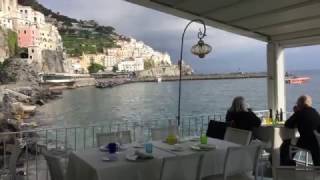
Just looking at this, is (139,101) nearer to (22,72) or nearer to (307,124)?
(22,72)

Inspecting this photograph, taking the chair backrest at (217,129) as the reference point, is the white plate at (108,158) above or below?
below

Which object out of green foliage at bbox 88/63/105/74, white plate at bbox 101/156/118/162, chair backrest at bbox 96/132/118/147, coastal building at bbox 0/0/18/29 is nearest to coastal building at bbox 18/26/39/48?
coastal building at bbox 0/0/18/29

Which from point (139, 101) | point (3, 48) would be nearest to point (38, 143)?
point (3, 48)

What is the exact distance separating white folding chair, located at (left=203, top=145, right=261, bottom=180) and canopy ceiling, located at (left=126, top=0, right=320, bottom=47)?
2.19 meters

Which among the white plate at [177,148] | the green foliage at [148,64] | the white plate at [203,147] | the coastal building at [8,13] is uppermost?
the coastal building at [8,13]

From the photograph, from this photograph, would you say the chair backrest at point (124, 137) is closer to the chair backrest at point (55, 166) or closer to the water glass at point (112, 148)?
the water glass at point (112, 148)

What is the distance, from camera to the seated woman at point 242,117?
4574 mm

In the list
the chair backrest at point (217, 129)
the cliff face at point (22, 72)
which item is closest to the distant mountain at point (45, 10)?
the cliff face at point (22, 72)

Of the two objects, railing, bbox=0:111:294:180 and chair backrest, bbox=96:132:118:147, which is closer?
chair backrest, bbox=96:132:118:147

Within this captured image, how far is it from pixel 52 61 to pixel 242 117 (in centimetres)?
2176

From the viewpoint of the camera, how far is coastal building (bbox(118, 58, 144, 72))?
2560 centimetres

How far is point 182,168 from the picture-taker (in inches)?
105

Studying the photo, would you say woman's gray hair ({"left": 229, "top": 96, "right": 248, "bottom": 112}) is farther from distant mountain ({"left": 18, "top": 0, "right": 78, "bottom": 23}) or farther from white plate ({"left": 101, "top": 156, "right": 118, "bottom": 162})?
distant mountain ({"left": 18, "top": 0, "right": 78, "bottom": 23})

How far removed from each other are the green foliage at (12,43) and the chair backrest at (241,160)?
22.0m
